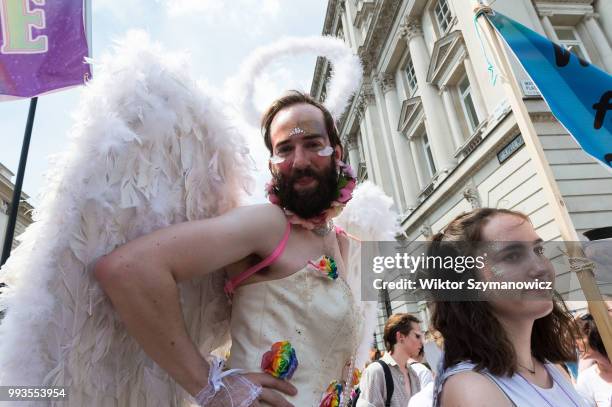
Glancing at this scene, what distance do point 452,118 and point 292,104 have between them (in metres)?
11.1

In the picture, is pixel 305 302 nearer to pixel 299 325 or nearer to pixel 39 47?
pixel 299 325

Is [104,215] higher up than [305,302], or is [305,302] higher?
[104,215]

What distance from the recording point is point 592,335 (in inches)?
115

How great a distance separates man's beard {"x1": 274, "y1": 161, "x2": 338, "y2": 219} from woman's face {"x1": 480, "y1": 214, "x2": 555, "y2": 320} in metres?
0.66

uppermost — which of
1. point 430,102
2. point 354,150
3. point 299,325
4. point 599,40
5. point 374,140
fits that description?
point 354,150

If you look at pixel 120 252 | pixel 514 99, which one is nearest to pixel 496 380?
pixel 120 252

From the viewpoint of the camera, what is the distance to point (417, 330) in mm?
4559

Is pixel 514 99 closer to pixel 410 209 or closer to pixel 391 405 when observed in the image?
pixel 391 405

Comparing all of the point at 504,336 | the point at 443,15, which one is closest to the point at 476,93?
the point at 443,15

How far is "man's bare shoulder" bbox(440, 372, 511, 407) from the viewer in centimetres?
123

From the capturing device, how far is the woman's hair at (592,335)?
2.83 meters

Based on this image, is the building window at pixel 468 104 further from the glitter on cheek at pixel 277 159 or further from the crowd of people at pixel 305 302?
the glitter on cheek at pixel 277 159

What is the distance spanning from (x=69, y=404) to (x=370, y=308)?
3.86 feet

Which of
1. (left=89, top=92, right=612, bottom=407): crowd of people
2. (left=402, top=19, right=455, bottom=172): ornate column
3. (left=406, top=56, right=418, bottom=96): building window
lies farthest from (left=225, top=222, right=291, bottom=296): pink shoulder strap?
(left=406, top=56, right=418, bottom=96): building window
